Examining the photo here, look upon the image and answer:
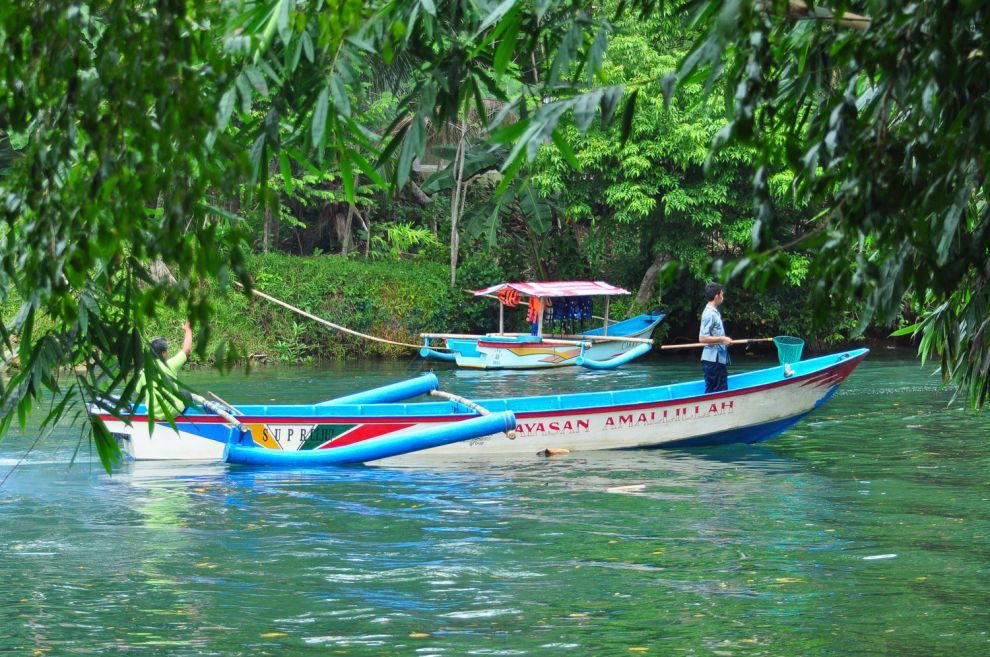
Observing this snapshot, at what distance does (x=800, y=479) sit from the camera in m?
13.0

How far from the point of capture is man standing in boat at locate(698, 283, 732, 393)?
14367 mm

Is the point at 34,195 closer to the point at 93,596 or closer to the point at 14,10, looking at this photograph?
the point at 14,10

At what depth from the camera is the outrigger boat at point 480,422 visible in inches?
523

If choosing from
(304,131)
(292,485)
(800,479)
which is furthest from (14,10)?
(800,479)

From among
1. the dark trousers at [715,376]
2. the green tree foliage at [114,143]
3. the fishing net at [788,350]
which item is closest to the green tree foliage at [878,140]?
the green tree foliage at [114,143]

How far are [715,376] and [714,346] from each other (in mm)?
376

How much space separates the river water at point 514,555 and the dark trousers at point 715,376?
0.80 meters

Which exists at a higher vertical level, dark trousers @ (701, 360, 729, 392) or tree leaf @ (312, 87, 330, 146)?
tree leaf @ (312, 87, 330, 146)

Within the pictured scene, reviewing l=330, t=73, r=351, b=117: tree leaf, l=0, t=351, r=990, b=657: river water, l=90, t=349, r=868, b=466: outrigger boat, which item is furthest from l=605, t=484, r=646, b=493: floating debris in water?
l=330, t=73, r=351, b=117: tree leaf

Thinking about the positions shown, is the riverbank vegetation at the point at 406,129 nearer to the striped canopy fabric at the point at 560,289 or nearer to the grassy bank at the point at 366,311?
the striped canopy fabric at the point at 560,289

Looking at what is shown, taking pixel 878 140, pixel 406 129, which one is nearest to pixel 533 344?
pixel 406 129

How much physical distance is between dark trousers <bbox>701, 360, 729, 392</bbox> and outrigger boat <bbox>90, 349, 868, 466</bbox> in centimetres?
13

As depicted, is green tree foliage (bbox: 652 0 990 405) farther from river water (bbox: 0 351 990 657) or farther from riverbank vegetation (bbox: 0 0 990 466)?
river water (bbox: 0 351 990 657)

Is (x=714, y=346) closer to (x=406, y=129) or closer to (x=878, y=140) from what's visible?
(x=406, y=129)
